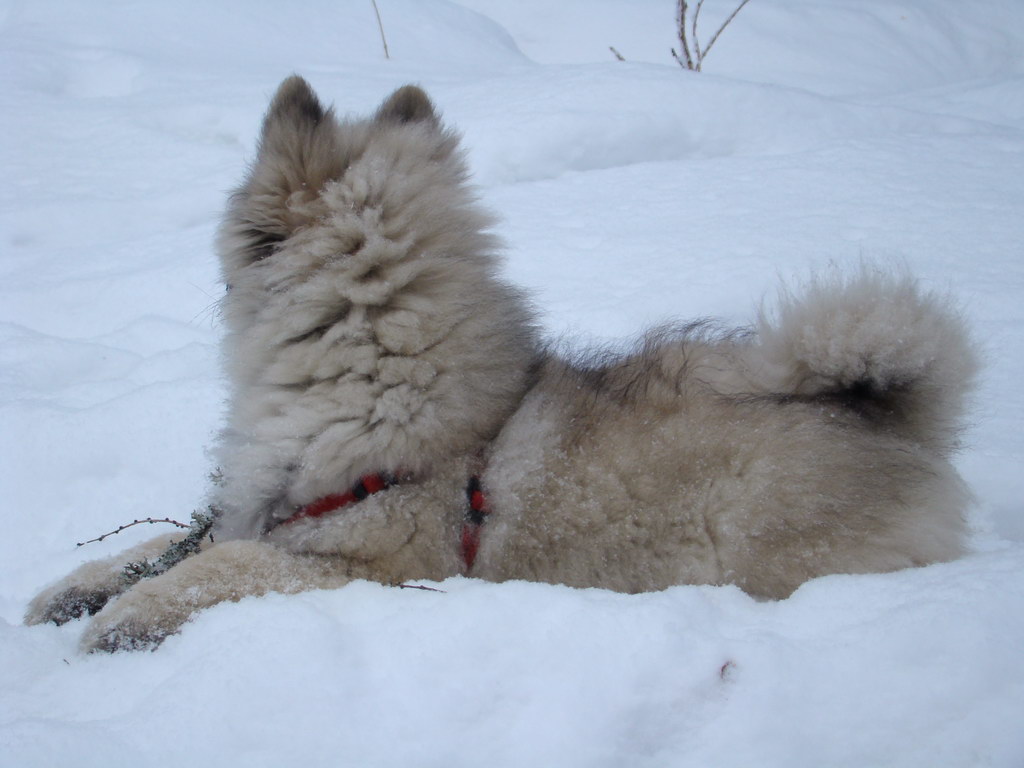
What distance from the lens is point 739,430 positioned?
211cm

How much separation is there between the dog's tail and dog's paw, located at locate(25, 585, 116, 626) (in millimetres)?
2243

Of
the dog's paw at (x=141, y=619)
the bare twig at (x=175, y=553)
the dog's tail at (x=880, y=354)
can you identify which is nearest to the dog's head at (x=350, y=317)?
the bare twig at (x=175, y=553)

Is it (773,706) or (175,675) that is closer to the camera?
(773,706)

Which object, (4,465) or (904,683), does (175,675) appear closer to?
(904,683)

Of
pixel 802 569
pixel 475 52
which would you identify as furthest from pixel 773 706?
pixel 475 52

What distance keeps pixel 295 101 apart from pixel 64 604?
1.75 meters

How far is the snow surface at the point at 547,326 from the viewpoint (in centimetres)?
141

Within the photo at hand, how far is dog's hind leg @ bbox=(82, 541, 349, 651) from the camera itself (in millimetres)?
1806

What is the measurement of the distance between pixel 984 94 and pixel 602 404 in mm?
7172

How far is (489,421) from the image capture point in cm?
233

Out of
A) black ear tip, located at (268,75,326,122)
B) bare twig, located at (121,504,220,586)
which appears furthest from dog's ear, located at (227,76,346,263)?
bare twig, located at (121,504,220,586)

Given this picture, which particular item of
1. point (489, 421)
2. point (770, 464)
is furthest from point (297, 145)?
point (770, 464)

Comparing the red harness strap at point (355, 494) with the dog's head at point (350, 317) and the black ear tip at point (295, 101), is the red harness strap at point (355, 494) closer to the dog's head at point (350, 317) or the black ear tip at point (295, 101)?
the dog's head at point (350, 317)

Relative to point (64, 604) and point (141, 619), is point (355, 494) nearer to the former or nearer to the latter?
point (141, 619)
